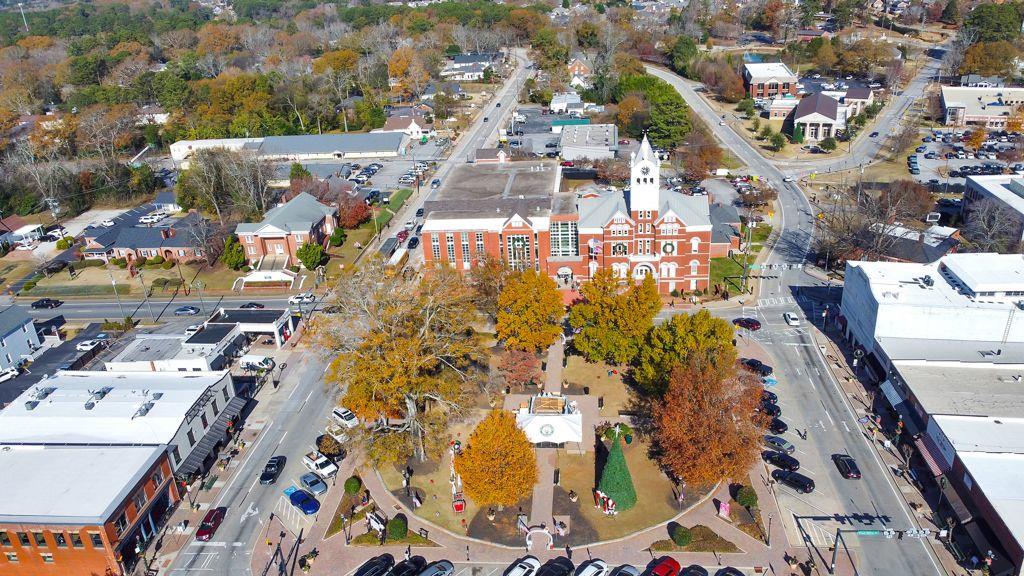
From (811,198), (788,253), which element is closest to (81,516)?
(788,253)

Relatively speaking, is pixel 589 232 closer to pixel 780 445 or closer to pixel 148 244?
pixel 780 445

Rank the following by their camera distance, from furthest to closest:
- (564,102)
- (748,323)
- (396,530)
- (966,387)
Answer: (564,102)
(748,323)
(966,387)
(396,530)

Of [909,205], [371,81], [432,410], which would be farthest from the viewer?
[371,81]

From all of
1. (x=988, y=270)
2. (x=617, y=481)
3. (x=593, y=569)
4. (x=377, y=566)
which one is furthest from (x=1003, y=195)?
(x=377, y=566)

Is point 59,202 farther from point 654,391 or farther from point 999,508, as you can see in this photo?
point 999,508

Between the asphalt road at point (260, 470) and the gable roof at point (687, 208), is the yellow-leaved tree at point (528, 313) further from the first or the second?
the gable roof at point (687, 208)

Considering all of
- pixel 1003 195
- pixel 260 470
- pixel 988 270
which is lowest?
pixel 260 470
